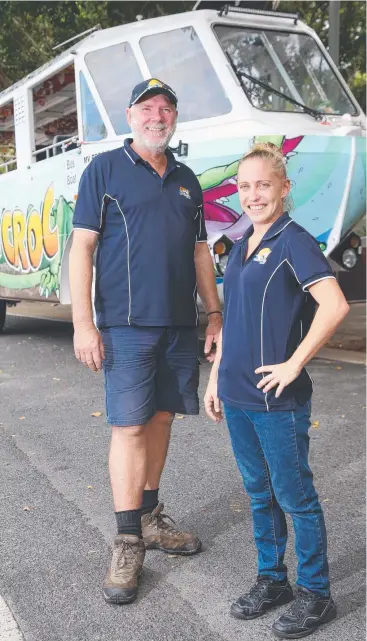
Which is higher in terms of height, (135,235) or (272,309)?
(135,235)

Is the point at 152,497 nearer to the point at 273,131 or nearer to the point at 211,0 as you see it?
the point at 273,131

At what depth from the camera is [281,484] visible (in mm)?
2771

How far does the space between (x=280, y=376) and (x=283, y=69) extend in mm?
5497

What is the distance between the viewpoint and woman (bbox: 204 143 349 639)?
264cm

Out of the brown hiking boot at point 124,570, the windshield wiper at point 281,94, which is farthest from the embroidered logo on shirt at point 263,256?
the windshield wiper at point 281,94

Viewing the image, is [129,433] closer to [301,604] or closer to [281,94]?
[301,604]

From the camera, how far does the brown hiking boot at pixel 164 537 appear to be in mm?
3542

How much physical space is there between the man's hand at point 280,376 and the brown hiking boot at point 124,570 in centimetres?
103

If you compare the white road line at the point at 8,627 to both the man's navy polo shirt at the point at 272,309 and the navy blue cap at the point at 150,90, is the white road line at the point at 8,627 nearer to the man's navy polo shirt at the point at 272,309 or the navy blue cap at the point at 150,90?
the man's navy polo shirt at the point at 272,309

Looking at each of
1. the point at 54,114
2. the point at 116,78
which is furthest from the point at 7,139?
the point at 116,78

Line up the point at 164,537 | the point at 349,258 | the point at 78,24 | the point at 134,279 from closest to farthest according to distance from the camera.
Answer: the point at 134,279
the point at 164,537
the point at 349,258
the point at 78,24

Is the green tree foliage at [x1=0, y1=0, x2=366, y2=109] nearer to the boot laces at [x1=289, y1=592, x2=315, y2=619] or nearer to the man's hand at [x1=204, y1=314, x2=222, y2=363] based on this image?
the man's hand at [x1=204, y1=314, x2=222, y2=363]

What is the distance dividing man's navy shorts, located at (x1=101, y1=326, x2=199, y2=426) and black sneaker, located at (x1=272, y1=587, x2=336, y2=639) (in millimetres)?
942

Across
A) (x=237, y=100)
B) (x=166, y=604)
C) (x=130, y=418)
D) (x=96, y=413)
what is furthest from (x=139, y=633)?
(x=237, y=100)
